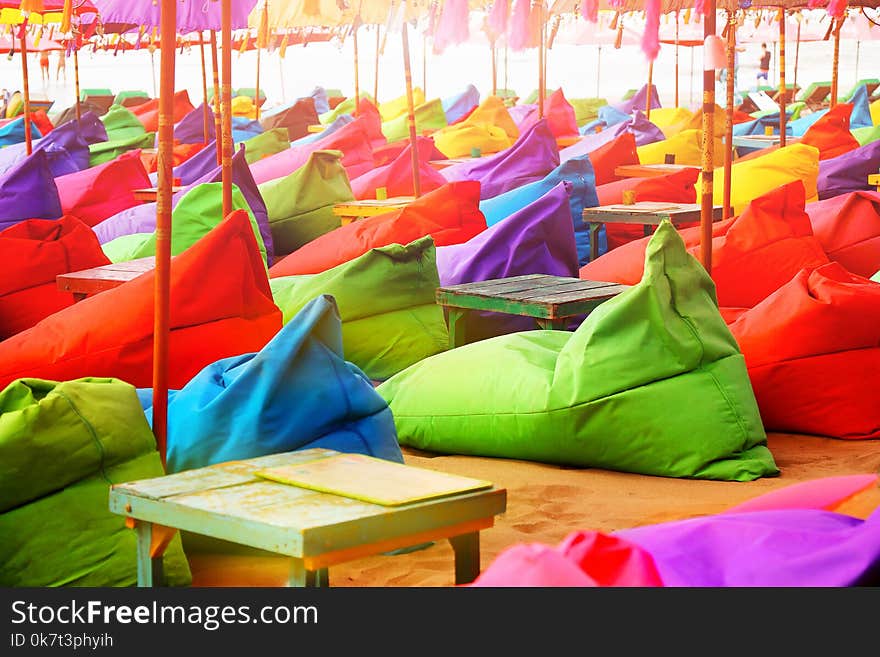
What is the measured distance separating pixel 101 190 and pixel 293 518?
5.85m

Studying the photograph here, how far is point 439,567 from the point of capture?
9.11 ft

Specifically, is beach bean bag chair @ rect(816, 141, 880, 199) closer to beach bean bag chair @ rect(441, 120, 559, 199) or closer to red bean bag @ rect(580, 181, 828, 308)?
beach bean bag chair @ rect(441, 120, 559, 199)

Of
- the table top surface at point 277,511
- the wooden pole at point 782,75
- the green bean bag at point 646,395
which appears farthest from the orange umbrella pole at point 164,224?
the wooden pole at point 782,75

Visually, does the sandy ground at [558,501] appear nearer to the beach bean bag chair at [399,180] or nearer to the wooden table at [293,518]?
the wooden table at [293,518]

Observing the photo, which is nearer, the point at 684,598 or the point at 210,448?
the point at 684,598

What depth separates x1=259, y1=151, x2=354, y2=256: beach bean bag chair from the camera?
6957 millimetres

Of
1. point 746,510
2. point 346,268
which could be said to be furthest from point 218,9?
point 746,510

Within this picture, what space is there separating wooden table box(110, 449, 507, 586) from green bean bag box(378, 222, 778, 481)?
1.29 m

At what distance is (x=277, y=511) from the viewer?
206 centimetres

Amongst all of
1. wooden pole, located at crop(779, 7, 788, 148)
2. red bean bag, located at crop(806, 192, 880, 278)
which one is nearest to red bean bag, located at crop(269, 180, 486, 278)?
red bean bag, located at crop(806, 192, 880, 278)

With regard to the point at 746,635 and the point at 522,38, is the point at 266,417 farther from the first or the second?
the point at 522,38

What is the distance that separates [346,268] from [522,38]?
3.00m

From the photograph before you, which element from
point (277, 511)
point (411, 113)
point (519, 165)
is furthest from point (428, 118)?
point (277, 511)

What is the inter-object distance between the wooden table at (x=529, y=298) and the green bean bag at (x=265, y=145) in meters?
5.22
